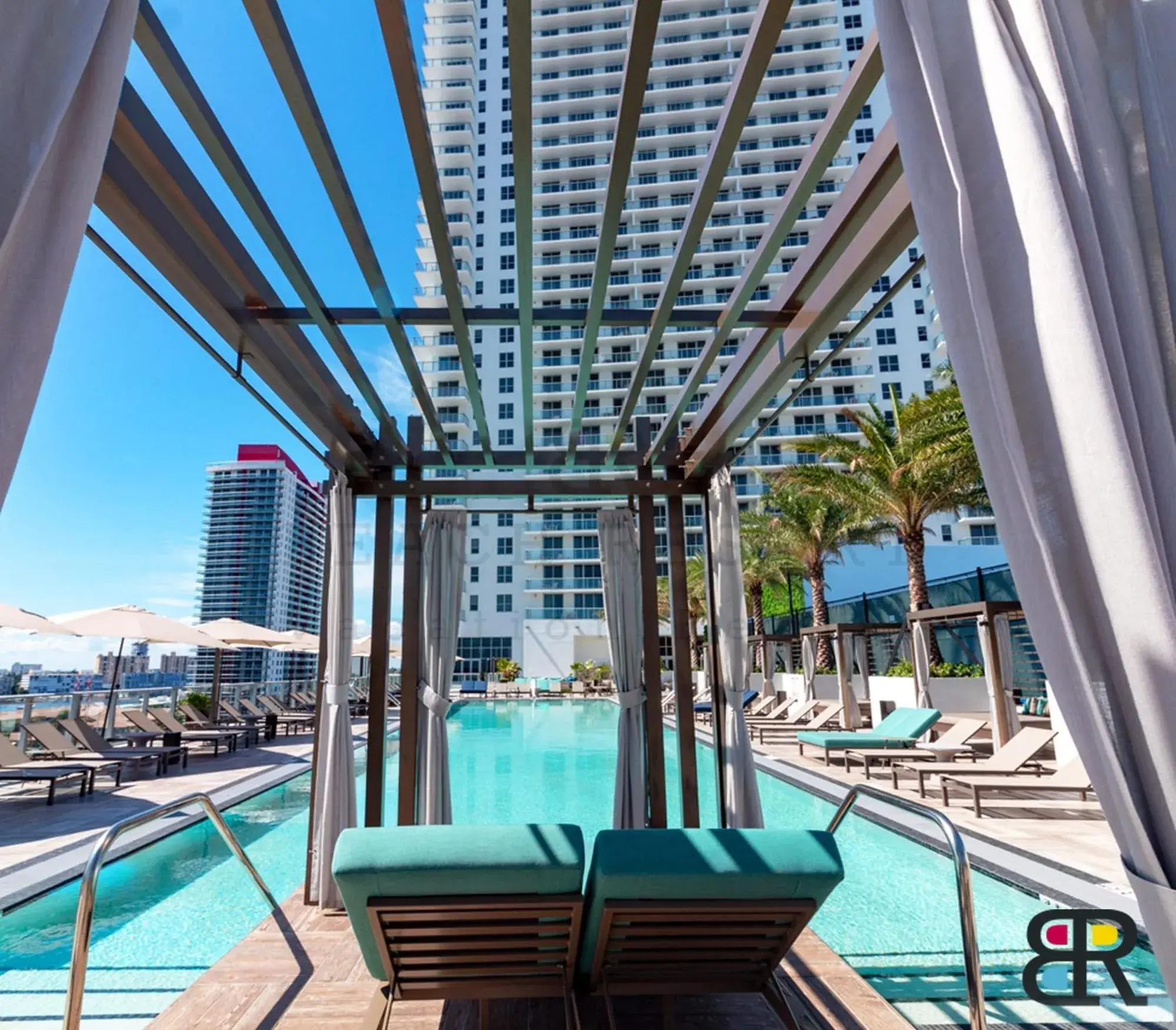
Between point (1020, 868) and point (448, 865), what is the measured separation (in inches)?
169

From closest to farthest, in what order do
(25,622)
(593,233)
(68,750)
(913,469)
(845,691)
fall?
(68,750) → (25,622) → (913,469) → (845,691) → (593,233)

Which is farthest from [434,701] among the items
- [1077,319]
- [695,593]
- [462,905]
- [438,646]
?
Result: [695,593]

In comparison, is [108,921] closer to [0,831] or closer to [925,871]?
[0,831]

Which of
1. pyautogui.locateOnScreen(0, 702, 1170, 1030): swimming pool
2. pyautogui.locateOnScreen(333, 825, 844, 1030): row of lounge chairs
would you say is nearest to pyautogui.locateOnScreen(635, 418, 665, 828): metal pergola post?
pyautogui.locateOnScreen(0, 702, 1170, 1030): swimming pool

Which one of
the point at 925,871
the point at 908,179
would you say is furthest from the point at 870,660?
the point at 908,179

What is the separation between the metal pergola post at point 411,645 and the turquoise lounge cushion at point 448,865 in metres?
2.46

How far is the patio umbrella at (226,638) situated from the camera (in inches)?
557

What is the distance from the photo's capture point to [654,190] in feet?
173

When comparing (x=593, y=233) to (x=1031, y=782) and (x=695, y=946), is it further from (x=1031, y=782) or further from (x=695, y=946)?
(x=695, y=946)

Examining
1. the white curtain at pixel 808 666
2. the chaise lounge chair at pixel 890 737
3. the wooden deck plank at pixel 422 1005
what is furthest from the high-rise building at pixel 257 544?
the wooden deck plank at pixel 422 1005

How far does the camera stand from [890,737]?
381 inches

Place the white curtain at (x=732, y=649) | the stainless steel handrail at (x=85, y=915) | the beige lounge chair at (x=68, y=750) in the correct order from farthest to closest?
the beige lounge chair at (x=68, y=750) < the white curtain at (x=732, y=649) < the stainless steel handrail at (x=85, y=915)

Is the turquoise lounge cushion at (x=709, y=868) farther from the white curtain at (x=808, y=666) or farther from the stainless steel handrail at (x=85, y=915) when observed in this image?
the white curtain at (x=808, y=666)

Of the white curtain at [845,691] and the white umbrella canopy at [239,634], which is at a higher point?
the white umbrella canopy at [239,634]
